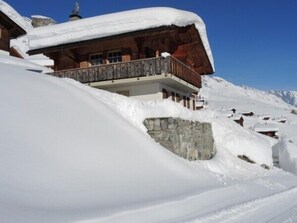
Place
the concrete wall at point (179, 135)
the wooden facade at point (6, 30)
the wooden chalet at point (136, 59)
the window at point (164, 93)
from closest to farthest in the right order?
the concrete wall at point (179, 135) < the wooden chalet at point (136, 59) < the window at point (164, 93) < the wooden facade at point (6, 30)

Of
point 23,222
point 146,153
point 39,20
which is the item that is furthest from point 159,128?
point 39,20

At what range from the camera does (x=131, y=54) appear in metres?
20.6

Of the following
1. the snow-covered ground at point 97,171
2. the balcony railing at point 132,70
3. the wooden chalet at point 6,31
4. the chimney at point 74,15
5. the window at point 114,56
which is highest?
the chimney at point 74,15

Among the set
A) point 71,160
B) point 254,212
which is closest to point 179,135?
point 254,212

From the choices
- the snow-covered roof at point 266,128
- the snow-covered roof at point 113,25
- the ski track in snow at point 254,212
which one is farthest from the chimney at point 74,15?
the snow-covered roof at point 266,128

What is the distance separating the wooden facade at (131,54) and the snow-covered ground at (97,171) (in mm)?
2847

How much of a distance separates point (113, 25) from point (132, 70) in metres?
3.48

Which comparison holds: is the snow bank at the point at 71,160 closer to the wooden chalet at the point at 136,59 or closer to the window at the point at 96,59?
the wooden chalet at the point at 136,59

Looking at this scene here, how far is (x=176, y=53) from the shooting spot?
23.1 metres

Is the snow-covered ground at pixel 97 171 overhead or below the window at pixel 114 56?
below

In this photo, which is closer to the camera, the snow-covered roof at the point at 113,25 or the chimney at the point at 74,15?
the snow-covered roof at the point at 113,25

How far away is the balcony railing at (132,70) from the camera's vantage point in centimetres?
1769

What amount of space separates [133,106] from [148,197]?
7563mm

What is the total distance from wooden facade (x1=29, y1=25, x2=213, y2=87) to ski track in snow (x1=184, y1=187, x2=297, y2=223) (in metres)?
8.73
